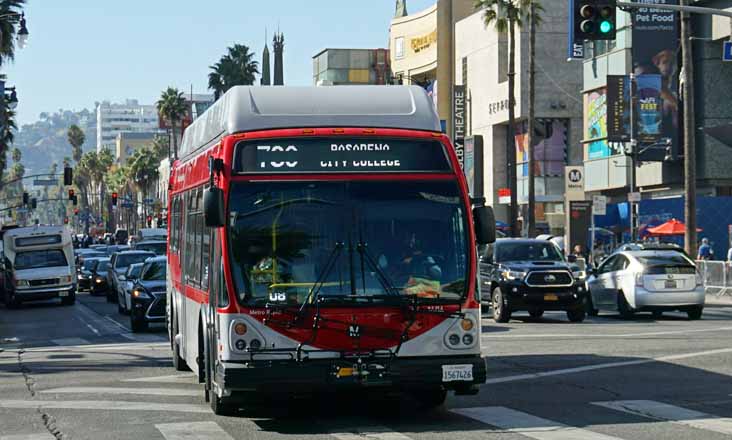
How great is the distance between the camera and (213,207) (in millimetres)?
12453

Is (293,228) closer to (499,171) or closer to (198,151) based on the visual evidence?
(198,151)

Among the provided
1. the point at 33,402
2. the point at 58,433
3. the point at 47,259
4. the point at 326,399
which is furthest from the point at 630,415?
the point at 47,259

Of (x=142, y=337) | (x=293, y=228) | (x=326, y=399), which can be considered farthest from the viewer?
(x=142, y=337)

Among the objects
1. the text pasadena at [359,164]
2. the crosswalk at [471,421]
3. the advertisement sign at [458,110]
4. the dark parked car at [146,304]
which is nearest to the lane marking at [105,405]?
the crosswalk at [471,421]

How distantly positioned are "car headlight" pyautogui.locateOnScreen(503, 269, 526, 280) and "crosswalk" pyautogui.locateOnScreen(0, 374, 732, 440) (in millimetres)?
14158

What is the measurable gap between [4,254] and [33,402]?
32272mm

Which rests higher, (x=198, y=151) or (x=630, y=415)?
(x=198, y=151)

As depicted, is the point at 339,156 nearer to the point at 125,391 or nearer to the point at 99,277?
the point at 125,391

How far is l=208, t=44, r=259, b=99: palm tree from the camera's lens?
102438mm

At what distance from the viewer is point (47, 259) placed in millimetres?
45594

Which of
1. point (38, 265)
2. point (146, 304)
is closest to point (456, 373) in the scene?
point (146, 304)

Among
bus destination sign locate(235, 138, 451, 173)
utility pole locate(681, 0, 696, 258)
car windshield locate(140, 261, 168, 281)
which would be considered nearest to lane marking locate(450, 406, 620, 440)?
bus destination sign locate(235, 138, 451, 173)

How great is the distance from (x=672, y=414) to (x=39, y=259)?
35.2 m

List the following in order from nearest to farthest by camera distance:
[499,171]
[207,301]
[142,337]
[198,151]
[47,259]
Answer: [207,301] → [198,151] → [142,337] → [47,259] → [499,171]
